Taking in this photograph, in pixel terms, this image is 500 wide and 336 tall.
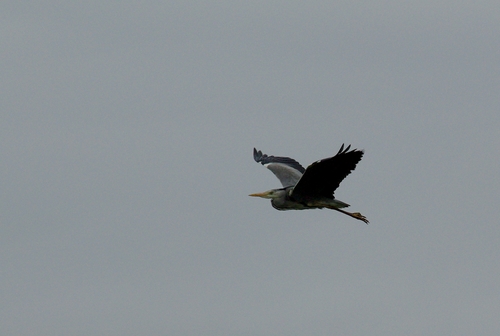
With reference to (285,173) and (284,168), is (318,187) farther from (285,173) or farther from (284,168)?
(284,168)

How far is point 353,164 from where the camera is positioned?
840 inches

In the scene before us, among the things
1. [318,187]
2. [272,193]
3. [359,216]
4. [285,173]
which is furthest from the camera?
[285,173]

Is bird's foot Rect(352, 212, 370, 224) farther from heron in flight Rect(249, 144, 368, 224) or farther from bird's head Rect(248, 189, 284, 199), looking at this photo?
bird's head Rect(248, 189, 284, 199)

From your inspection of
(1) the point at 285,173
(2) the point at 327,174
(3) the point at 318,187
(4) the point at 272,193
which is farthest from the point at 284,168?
(2) the point at 327,174

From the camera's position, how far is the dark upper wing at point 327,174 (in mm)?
20906

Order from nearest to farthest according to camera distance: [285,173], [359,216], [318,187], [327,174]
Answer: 1. [327,174]
2. [318,187]
3. [359,216]
4. [285,173]

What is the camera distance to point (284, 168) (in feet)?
86.1

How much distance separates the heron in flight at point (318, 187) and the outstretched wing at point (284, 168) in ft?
0.09

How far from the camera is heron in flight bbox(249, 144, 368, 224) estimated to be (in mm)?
21047

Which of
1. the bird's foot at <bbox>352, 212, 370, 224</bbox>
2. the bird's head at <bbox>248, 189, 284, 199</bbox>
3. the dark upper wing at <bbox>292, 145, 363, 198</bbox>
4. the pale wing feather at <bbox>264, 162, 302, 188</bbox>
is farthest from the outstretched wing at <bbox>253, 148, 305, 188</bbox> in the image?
the dark upper wing at <bbox>292, 145, 363, 198</bbox>

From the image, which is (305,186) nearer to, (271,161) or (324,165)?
(324,165)

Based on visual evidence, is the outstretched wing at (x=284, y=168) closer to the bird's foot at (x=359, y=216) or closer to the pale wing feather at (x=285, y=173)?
the pale wing feather at (x=285, y=173)

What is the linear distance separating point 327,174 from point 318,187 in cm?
67

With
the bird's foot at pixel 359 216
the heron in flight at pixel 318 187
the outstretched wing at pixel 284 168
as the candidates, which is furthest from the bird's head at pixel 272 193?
the bird's foot at pixel 359 216
